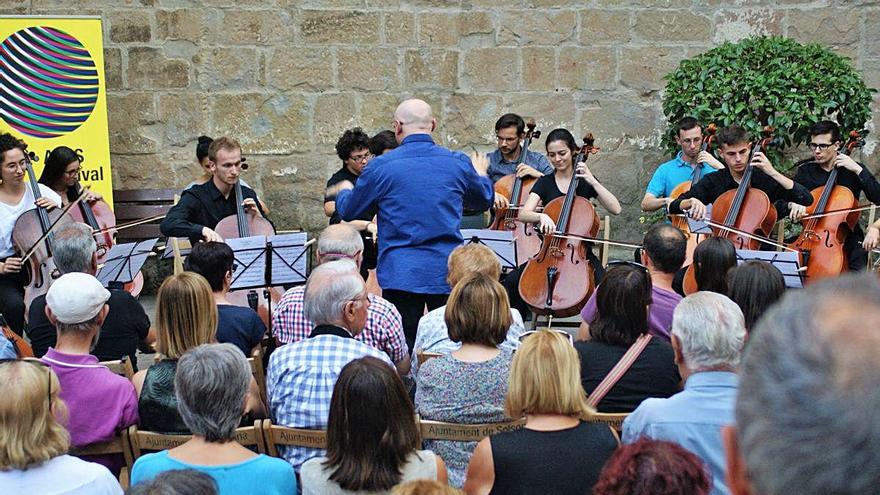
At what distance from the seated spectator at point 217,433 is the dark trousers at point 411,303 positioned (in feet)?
7.06

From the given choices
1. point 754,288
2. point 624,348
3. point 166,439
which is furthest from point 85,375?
point 754,288

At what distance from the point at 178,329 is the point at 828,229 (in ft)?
13.4

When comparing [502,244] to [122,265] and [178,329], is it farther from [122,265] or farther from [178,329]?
[178,329]

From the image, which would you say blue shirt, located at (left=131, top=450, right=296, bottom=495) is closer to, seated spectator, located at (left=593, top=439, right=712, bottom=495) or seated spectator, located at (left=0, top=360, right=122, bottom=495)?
seated spectator, located at (left=0, top=360, right=122, bottom=495)

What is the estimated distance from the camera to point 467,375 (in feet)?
10.5

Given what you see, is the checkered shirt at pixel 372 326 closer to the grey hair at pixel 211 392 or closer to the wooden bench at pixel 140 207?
the grey hair at pixel 211 392

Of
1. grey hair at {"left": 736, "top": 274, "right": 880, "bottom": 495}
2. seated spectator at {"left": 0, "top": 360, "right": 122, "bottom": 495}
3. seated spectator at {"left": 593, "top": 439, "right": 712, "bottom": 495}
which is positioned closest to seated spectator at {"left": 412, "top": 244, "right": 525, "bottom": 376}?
seated spectator at {"left": 0, "top": 360, "right": 122, "bottom": 495}

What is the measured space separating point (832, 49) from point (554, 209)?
338 centimetres

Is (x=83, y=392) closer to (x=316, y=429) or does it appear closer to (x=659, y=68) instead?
(x=316, y=429)

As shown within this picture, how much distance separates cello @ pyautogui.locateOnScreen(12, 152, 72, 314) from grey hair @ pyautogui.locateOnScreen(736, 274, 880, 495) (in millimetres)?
5237

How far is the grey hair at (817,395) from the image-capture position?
2.92 ft

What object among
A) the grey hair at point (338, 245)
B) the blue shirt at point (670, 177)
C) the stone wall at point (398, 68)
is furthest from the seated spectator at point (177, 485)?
the stone wall at point (398, 68)

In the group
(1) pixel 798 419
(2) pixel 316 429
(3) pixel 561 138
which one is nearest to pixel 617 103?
(3) pixel 561 138

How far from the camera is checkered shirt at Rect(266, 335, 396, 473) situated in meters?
3.16
